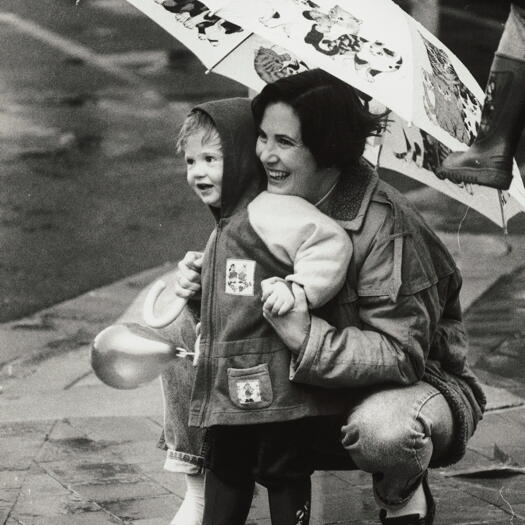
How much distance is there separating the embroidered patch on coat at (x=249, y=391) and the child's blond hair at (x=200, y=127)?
64 centimetres

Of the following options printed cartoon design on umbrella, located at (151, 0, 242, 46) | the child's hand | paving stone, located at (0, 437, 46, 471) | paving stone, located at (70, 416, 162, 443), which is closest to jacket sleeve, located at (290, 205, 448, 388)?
the child's hand

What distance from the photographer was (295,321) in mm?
3240

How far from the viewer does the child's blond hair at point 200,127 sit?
3480 millimetres

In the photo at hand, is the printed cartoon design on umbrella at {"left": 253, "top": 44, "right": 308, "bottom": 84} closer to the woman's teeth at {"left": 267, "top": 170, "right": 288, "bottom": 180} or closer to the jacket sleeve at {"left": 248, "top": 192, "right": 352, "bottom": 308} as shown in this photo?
the woman's teeth at {"left": 267, "top": 170, "right": 288, "bottom": 180}

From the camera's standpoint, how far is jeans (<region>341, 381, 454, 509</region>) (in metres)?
3.26

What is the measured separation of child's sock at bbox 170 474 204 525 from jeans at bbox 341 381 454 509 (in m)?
0.58

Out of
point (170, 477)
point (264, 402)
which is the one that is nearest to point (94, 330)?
point (170, 477)

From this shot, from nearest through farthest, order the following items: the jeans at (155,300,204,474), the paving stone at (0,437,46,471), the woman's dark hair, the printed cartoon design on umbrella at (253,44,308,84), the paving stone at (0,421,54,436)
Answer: the woman's dark hair
the jeans at (155,300,204,474)
the printed cartoon design on umbrella at (253,44,308,84)
the paving stone at (0,437,46,471)
the paving stone at (0,421,54,436)

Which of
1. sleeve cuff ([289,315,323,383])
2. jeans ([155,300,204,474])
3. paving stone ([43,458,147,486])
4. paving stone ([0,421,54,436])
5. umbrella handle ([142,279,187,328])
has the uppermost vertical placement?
sleeve cuff ([289,315,323,383])

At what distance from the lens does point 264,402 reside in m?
3.29

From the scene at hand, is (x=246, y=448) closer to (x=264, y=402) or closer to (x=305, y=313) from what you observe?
(x=264, y=402)

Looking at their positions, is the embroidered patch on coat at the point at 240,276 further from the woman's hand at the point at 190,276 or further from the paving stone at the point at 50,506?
the paving stone at the point at 50,506

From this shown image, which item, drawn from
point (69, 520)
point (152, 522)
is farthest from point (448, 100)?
point (69, 520)

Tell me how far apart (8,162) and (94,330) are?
0.85m
